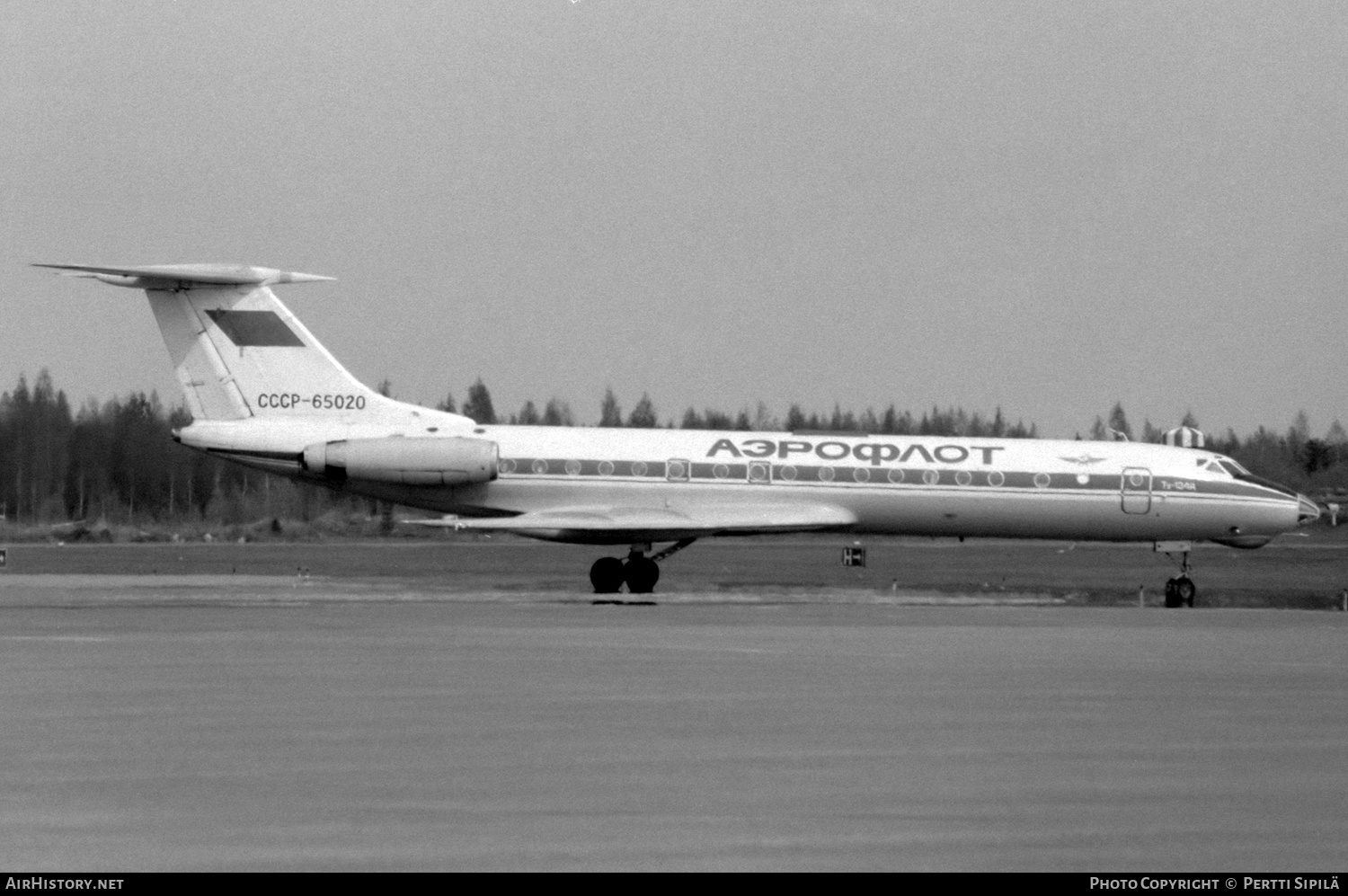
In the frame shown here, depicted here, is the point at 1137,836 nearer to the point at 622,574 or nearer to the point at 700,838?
the point at 700,838

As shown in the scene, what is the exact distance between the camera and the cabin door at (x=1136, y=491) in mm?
33531

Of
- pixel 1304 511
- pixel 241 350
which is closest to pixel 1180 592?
pixel 1304 511

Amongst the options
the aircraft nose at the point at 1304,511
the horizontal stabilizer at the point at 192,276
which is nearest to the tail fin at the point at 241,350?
the horizontal stabilizer at the point at 192,276

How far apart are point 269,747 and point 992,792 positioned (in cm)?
396

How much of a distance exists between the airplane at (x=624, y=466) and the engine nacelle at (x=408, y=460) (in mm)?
32

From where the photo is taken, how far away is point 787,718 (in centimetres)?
1253

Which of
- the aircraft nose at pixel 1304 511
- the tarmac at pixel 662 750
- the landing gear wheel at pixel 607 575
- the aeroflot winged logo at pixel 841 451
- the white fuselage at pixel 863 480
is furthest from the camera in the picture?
the aircraft nose at pixel 1304 511

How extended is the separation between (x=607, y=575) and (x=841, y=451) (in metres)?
4.50

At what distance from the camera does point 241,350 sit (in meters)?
32.7

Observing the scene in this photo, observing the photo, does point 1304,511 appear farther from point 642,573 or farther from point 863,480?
point 642,573

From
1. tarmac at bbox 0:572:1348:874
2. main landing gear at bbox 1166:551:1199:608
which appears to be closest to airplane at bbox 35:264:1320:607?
main landing gear at bbox 1166:551:1199:608

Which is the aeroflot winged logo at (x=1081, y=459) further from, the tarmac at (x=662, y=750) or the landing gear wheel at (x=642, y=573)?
the tarmac at (x=662, y=750)
